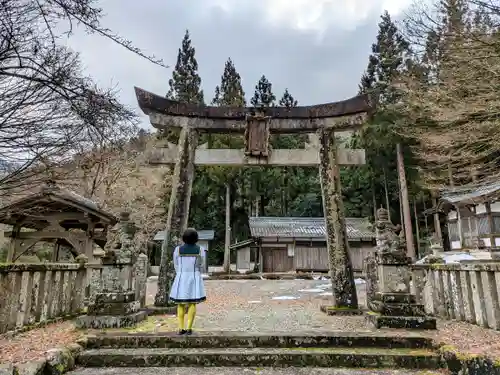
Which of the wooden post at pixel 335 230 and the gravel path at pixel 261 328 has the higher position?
the wooden post at pixel 335 230

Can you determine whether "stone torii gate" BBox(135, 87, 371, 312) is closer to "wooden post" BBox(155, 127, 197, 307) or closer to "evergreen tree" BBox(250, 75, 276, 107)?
"wooden post" BBox(155, 127, 197, 307)

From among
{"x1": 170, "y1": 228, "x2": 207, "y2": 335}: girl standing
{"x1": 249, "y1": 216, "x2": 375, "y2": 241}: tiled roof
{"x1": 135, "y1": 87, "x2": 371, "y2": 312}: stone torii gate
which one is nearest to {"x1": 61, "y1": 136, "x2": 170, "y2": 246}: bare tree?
{"x1": 135, "y1": 87, "x2": 371, "y2": 312}: stone torii gate

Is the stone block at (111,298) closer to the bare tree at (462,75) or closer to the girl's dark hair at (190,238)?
the girl's dark hair at (190,238)

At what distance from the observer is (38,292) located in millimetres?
5562

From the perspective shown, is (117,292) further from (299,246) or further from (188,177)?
(299,246)

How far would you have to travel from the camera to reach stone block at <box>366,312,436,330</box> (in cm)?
514

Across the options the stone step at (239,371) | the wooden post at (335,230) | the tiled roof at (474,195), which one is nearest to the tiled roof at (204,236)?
the tiled roof at (474,195)

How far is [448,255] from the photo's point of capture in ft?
60.2

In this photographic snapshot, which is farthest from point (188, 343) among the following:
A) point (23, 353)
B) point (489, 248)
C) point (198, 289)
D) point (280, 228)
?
point (280, 228)

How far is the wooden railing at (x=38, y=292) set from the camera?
4.85 m

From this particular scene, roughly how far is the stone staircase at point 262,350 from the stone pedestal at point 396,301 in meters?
0.61

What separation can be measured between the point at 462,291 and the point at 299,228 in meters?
20.0

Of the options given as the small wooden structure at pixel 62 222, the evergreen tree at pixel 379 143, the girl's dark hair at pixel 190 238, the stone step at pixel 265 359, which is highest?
the evergreen tree at pixel 379 143

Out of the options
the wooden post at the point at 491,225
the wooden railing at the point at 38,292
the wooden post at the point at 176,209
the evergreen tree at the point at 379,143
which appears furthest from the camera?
the evergreen tree at the point at 379,143
